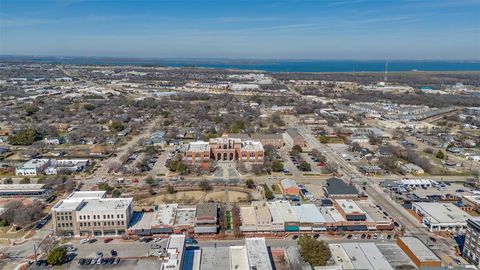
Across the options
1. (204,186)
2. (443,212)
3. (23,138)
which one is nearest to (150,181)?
(204,186)

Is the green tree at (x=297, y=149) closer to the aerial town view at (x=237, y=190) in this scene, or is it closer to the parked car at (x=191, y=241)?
the aerial town view at (x=237, y=190)

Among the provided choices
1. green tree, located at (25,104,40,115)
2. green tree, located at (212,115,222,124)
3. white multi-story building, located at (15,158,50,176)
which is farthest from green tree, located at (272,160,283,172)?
green tree, located at (25,104,40,115)

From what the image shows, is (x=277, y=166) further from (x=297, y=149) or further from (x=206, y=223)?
(x=206, y=223)

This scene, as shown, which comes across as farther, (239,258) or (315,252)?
(239,258)

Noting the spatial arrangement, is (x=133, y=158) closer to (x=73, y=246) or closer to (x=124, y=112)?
(x=73, y=246)

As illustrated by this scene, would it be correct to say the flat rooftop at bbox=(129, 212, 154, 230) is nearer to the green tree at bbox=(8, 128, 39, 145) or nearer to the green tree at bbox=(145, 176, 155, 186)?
the green tree at bbox=(145, 176, 155, 186)

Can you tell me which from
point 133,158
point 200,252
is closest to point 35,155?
point 133,158

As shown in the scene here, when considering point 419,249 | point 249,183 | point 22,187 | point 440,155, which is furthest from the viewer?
point 440,155
